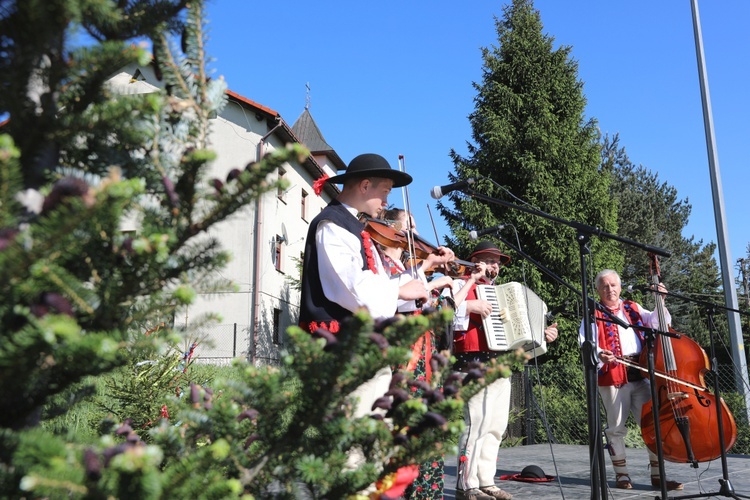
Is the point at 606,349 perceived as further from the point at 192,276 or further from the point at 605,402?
the point at 192,276

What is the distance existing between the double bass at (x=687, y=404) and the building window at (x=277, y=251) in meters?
16.9

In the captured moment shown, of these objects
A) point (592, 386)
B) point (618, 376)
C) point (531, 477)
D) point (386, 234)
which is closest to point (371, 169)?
point (386, 234)

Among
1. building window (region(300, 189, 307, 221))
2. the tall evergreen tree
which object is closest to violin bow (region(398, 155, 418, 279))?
the tall evergreen tree

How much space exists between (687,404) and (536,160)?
16177 mm

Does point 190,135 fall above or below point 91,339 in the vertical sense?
above

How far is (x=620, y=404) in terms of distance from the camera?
6387 mm

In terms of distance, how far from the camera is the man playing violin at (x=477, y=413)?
503 cm

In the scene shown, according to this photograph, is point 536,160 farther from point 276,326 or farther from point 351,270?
point 351,270

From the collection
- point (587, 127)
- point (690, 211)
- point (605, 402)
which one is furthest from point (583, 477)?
point (690, 211)

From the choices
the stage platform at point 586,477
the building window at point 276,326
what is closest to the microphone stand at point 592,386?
the stage platform at point 586,477

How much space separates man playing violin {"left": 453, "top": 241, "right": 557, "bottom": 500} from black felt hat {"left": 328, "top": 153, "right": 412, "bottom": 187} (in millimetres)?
1508

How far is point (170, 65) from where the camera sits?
4.49ft

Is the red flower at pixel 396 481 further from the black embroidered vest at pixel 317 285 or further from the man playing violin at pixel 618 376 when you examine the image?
the man playing violin at pixel 618 376

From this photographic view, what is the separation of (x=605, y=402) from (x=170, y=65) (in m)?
6.01
